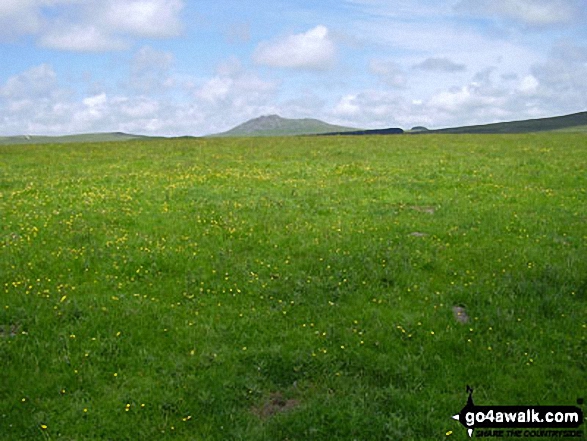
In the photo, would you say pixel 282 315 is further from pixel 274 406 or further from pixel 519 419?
pixel 519 419

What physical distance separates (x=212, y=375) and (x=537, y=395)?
5112 millimetres

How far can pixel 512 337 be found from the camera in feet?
33.0

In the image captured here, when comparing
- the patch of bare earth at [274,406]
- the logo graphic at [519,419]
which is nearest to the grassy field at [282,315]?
the patch of bare earth at [274,406]

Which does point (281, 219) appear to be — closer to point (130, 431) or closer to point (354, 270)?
point (354, 270)

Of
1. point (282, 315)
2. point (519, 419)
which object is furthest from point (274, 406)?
point (519, 419)

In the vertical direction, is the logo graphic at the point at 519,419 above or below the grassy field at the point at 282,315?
below

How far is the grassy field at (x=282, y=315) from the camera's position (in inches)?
312

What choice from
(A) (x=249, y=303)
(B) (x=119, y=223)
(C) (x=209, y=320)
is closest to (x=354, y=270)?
(A) (x=249, y=303)

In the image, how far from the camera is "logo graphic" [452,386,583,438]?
7313 mm

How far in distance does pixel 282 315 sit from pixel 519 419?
4.98 metres

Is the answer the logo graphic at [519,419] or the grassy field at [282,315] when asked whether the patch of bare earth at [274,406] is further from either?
the logo graphic at [519,419]

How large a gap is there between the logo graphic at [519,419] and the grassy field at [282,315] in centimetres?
25

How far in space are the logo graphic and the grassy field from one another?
0.82 ft

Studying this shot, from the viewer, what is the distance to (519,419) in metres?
7.62
